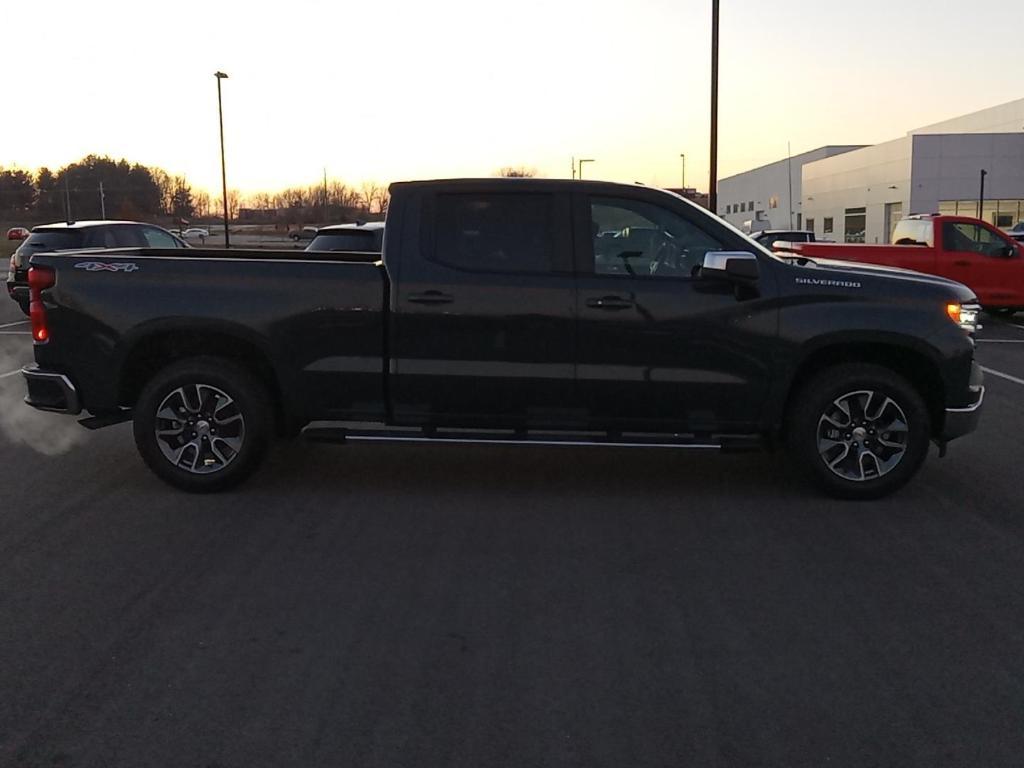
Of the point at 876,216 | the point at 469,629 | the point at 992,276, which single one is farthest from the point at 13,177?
the point at 469,629

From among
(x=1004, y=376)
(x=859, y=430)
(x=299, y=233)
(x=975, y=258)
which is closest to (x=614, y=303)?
(x=859, y=430)

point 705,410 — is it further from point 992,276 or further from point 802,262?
point 992,276

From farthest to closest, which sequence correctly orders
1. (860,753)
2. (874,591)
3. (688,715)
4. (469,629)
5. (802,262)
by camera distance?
(802,262) < (874,591) < (469,629) < (688,715) < (860,753)

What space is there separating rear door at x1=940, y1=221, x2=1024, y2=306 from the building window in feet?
178

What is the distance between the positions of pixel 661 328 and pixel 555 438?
3.28ft

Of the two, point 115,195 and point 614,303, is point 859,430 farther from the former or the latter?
point 115,195

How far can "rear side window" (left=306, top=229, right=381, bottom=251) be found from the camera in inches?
578

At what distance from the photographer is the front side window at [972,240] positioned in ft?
64.1

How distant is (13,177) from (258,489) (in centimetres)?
14441

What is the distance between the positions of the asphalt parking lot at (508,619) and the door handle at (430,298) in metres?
1.31

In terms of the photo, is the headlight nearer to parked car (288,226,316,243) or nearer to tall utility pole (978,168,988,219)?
parked car (288,226,316,243)

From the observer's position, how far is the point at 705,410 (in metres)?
6.69

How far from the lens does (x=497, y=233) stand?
674cm

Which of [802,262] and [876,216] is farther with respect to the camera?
[876,216]
